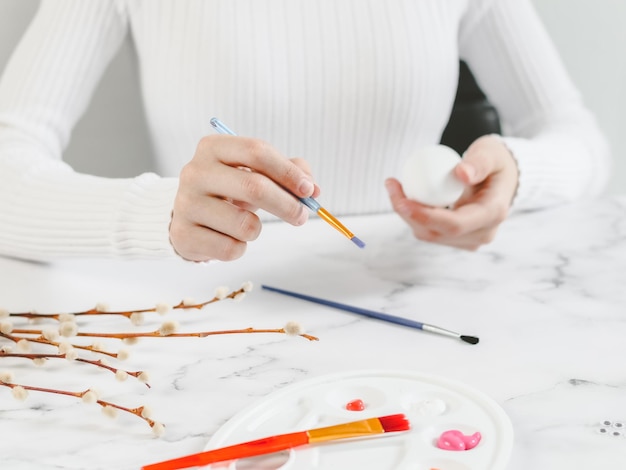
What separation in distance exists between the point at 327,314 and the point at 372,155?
416mm

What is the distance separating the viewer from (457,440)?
40cm

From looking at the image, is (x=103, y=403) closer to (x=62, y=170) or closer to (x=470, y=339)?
(x=470, y=339)

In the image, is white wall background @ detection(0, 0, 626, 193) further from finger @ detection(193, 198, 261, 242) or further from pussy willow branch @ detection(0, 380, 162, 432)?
pussy willow branch @ detection(0, 380, 162, 432)

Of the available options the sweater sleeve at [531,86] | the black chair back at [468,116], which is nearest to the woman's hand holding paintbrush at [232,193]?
the sweater sleeve at [531,86]

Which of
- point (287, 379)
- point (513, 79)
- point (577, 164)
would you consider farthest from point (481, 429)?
point (513, 79)

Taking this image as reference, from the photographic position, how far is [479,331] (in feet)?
1.82

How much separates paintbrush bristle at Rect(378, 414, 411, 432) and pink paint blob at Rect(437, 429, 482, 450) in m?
0.02

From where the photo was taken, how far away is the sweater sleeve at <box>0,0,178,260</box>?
694 millimetres

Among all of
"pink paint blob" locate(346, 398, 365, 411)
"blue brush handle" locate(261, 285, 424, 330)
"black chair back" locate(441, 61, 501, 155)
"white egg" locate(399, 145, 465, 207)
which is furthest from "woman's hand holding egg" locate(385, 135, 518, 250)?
"black chair back" locate(441, 61, 501, 155)

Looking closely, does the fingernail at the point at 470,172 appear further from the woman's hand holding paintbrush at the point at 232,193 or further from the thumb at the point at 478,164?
the woman's hand holding paintbrush at the point at 232,193

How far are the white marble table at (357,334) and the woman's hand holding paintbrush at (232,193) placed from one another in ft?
0.21

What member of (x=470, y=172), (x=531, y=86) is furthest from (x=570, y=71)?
(x=470, y=172)

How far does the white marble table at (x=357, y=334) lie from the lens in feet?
1.41

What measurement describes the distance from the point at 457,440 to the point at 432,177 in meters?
0.30
